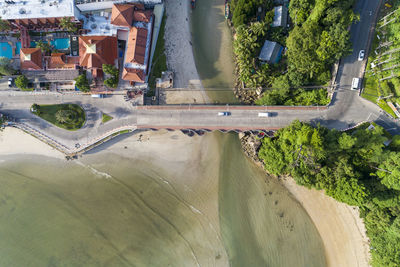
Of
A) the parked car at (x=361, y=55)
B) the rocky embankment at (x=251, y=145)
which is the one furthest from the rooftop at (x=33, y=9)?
the parked car at (x=361, y=55)

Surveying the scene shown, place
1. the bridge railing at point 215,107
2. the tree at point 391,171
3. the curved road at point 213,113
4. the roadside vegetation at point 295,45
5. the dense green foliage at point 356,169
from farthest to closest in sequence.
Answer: the bridge railing at point 215,107
the curved road at point 213,113
the dense green foliage at point 356,169
the roadside vegetation at point 295,45
the tree at point 391,171

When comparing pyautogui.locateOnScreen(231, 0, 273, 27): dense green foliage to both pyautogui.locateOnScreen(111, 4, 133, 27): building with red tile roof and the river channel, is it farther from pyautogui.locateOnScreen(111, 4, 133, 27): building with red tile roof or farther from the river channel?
pyautogui.locateOnScreen(111, 4, 133, 27): building with red tile roof

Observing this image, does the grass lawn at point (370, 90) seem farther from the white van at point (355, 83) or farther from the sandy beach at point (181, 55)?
the sandy beach at point (181, 55)

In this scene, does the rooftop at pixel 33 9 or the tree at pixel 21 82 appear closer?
the rooftop at pixel 33 9

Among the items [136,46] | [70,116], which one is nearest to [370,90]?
[136,46]

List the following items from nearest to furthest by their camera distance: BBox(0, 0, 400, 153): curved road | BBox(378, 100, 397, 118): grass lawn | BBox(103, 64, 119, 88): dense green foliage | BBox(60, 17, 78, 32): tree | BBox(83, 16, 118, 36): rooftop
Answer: BBox(378, 100, 397, 118): grass lawn → BBox(0, 0, 400, 153): curved road → BBox(103, 64, 119, 88): dense green foliage → BBox(60, 17, 78, 32): tree → BBox(83, 16, 118, 36): rooftop

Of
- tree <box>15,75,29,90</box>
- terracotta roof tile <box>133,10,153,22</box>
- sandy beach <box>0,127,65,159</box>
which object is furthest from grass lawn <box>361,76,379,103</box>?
tree <box>15,75,29,90</box>

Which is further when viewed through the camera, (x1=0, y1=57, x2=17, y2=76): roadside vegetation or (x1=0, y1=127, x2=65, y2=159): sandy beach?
(x1=0, y1=127, x2=65, y2=159): sandy beach
